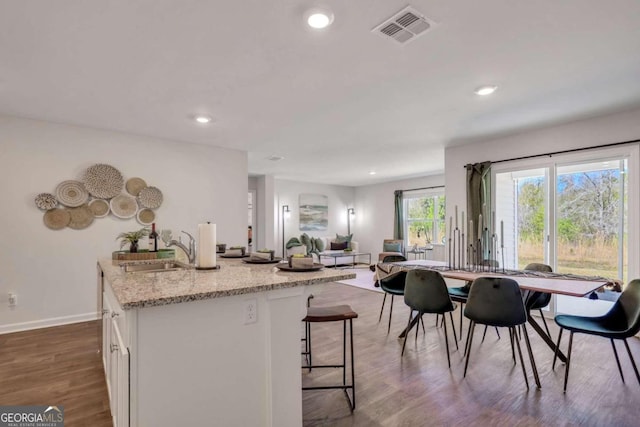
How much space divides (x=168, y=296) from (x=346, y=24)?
1839 mm

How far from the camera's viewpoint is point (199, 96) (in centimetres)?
313

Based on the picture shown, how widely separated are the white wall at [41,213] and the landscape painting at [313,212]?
16.0ft

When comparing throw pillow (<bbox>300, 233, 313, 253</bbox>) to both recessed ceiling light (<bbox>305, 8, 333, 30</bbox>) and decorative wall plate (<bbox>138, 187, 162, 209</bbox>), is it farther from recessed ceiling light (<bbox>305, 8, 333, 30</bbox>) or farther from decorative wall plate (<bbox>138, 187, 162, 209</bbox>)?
recessed ceiling light (<bbox>305, 8, 333, 30</bbox>)

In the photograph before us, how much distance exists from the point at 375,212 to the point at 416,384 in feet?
25.5

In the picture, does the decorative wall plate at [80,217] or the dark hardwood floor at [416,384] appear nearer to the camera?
the dark hardwood floor at [416,384]

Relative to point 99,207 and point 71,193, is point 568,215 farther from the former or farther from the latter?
point 71,193

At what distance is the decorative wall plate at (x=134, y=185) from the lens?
14.1 feet

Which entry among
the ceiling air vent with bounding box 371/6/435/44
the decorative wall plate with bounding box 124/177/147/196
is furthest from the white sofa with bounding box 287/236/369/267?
the ceiling air vent with bounding box 371/6/435/44

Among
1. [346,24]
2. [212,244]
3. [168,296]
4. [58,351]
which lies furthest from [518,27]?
[58,351]

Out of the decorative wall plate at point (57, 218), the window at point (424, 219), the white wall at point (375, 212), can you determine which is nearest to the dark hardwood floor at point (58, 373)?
the decorative wall plate at point (57, 218)

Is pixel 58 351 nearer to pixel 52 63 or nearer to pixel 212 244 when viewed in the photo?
pixel 212 244

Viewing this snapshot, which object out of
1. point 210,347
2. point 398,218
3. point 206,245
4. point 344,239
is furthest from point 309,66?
point 344,239

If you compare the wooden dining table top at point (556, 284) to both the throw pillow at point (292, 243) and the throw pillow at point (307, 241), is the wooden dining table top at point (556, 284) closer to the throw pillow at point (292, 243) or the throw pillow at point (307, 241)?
the throw pillow at point (292, 243)

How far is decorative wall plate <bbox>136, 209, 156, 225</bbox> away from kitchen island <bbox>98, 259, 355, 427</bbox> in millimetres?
2852
